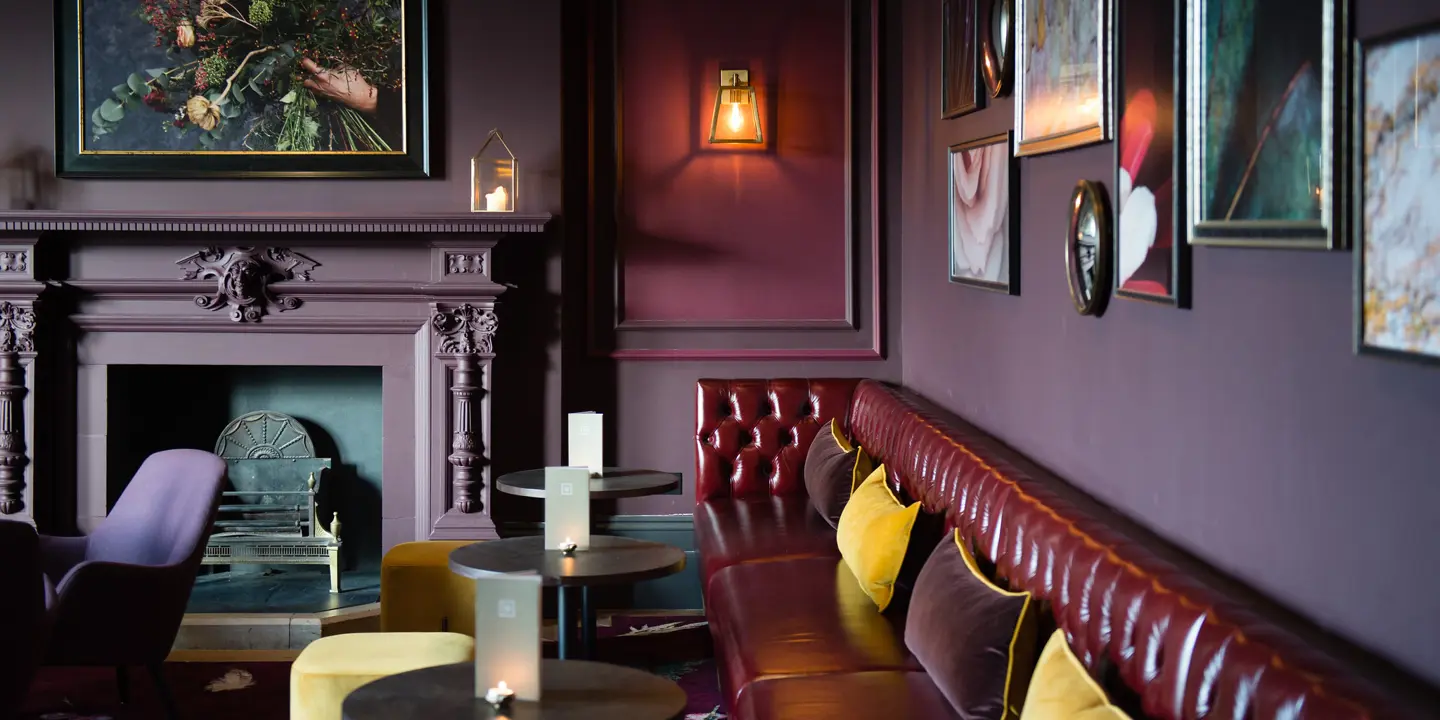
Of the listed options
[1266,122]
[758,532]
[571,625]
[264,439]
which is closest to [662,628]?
[758,532]

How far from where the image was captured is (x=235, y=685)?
15.1 ft

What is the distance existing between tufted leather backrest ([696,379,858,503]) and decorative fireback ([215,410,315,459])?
62.6 inches

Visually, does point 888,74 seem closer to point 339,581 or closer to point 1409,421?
point 339,581

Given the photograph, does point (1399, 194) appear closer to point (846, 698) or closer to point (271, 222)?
point (846, 698)

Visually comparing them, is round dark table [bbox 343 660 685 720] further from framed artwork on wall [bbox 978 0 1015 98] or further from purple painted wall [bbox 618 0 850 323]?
purple painted wall [bbox 618 0 850 323]

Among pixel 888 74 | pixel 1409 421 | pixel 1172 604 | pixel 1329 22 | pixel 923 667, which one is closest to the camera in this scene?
pixel 1409 421

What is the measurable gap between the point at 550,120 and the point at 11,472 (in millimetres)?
2396

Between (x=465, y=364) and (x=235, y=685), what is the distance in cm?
139

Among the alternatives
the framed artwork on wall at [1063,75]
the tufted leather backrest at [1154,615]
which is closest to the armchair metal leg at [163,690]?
the tufted leather backrest at [1154,615]

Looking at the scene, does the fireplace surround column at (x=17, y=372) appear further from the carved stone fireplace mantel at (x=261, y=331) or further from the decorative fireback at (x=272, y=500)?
the decorative fireback at (x=272, y=500)

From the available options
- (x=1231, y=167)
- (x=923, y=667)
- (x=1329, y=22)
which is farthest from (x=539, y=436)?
(x=1329, y=22)

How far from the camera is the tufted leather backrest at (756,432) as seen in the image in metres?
5.48

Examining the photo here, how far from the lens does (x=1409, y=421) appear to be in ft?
6.01

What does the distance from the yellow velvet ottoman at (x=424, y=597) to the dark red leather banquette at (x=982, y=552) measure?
31.3 inches
